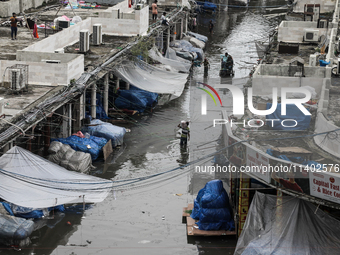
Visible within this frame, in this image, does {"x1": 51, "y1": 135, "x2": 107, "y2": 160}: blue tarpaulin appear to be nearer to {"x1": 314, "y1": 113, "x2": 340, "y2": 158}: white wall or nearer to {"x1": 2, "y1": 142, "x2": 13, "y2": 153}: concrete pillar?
{"x1": 2, "y1": 142, "x2": 13, "y2": 153}: concrete pillar

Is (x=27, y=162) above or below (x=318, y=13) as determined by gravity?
below

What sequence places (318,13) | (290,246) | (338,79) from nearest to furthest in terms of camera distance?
(290,246) < (338,79) < (318,13)

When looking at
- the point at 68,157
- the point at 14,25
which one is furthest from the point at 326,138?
the point at 14,25

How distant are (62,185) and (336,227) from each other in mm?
7555

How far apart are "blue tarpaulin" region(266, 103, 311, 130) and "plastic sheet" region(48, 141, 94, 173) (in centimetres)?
669

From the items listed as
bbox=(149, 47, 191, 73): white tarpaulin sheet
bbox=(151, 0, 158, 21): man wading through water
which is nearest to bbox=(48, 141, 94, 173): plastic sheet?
bbox=(149, 47, 191, 73): white tarpaulin sheet

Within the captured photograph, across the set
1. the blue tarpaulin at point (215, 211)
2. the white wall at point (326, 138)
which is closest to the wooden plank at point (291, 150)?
the white wall at point (326, 138)

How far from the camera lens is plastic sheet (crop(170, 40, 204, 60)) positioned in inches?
1603

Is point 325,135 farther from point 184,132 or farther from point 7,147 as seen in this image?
point 7,147

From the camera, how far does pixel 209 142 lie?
19.2 meters

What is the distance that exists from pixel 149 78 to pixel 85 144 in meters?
7.70

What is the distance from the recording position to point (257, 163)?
627 inches

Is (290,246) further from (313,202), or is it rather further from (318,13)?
(318,13)

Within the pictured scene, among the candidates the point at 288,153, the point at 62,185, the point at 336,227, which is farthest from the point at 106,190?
the point at 336,227
